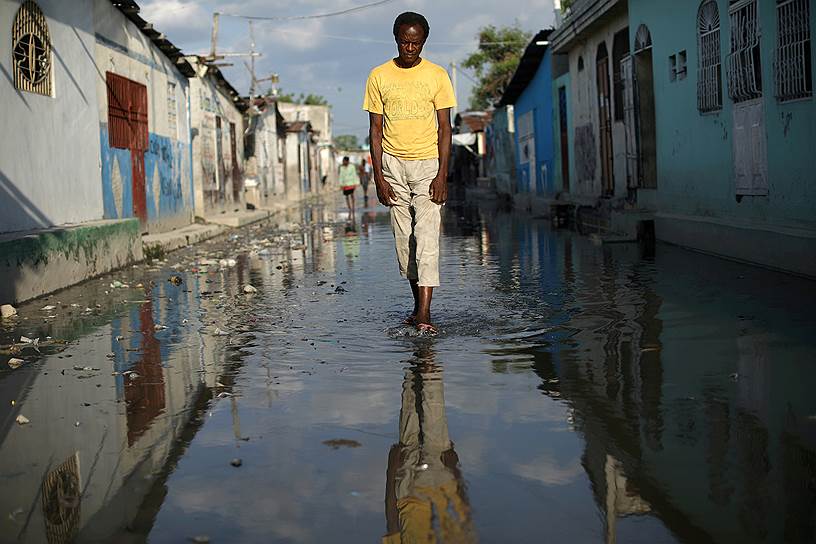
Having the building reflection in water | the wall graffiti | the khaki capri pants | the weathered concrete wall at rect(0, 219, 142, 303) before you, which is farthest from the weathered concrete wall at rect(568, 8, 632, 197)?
the khaki capri pants

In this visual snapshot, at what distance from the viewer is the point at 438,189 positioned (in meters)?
6.97

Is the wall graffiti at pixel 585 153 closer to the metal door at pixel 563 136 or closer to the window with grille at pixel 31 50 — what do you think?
the metal door at pixel 563 136

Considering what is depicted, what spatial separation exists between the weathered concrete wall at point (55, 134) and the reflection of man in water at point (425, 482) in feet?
25.3

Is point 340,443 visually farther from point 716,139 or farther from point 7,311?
point 716,139

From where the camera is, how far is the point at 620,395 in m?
4.86

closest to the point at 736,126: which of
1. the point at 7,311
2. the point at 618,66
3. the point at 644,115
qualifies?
the point at 644,115

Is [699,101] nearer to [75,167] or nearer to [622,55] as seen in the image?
[622,55]

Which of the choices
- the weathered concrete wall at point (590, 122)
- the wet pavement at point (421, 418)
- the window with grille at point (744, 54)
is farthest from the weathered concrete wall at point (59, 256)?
the weathered concrete wall at point (590, 122)

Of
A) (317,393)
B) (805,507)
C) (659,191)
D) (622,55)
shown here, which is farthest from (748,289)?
(622,55)

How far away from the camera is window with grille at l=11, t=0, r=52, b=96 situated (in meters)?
11.7

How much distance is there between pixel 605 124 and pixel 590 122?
1.23 meters

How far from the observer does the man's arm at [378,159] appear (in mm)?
7020

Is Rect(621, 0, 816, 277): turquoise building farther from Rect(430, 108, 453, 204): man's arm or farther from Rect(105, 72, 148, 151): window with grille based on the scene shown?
Rect(105, 72, 148, 151): window with grille

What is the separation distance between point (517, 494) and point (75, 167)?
11.9m
